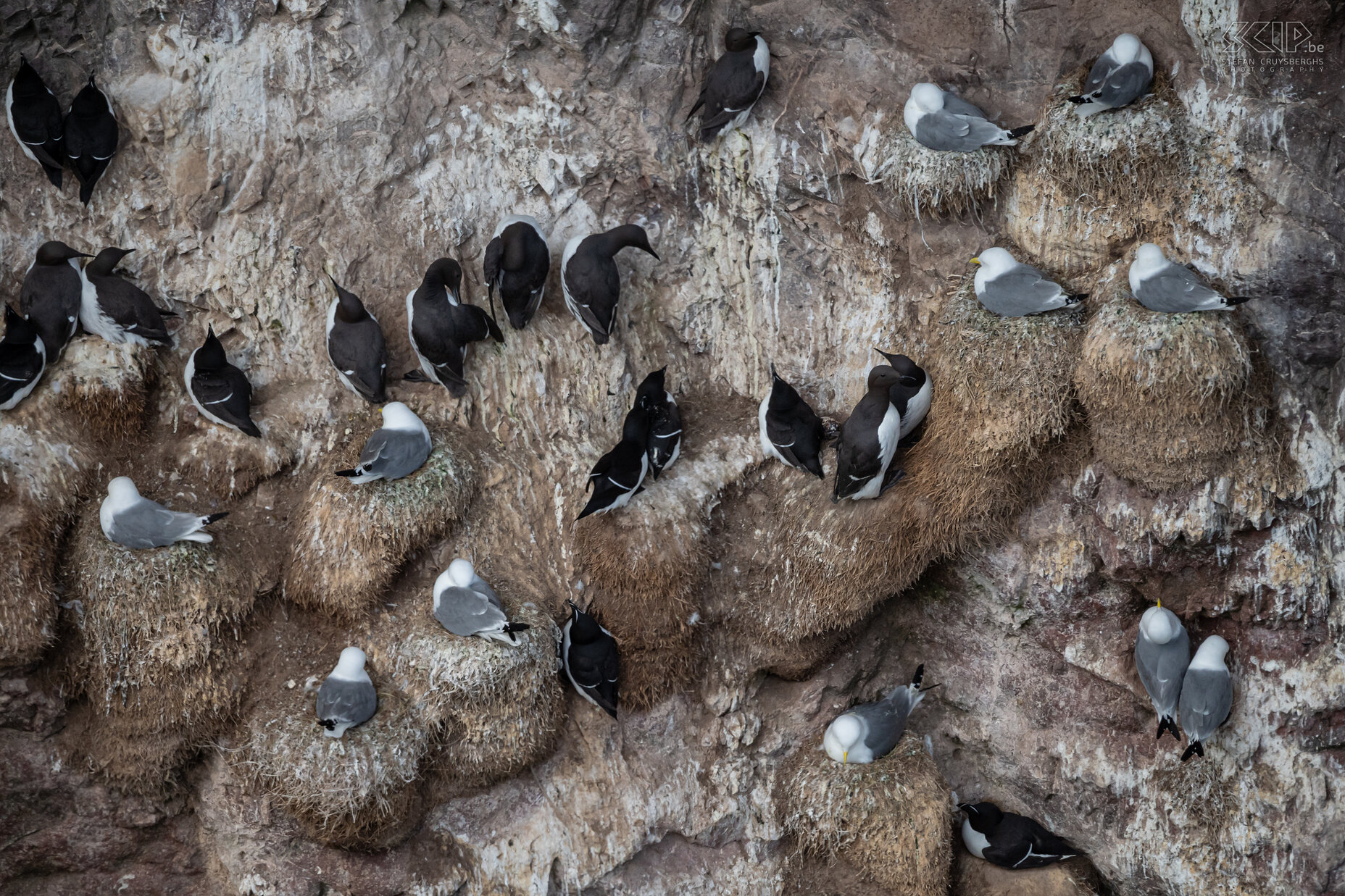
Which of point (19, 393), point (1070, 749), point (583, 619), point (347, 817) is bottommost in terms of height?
point (1070, 749)

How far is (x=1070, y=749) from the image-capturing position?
24.1 ft

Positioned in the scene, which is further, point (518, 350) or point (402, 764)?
point (518, 350)

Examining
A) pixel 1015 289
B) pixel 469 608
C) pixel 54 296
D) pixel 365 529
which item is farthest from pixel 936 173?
pixel 54 296

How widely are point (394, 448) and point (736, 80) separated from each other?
3369 millimetres

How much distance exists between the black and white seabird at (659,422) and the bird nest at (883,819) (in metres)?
2.34

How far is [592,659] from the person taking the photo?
7.05 meters

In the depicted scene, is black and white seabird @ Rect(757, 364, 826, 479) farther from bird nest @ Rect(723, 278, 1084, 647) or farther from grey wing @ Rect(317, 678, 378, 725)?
grey wing @ Rect(317, 678, 378, 725)

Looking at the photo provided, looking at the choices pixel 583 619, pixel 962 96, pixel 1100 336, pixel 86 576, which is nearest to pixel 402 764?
pixel 583 619

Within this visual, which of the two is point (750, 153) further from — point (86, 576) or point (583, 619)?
point (86, 576)

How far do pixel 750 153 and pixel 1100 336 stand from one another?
276cm

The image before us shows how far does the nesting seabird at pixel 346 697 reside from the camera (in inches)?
269

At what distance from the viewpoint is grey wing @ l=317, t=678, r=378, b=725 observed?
681 cm

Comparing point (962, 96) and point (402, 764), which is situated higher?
point (962, 96)

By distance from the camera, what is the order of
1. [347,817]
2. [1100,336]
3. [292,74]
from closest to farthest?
[1100,336]
[347,817]
[292,74]
